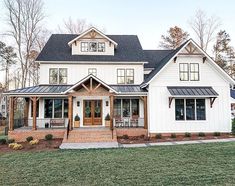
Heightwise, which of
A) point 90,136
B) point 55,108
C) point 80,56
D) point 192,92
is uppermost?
point 80,56

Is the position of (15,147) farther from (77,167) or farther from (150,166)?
(150,166)

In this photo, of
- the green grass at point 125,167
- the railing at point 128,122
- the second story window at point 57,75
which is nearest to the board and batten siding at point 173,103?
the railing at point 128,122

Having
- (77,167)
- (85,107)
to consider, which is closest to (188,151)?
(77,167)

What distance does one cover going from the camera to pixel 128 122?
60.6ft

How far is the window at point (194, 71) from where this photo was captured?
58.1 ft

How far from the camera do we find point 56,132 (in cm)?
1631

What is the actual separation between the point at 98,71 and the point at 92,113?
386 centimetres

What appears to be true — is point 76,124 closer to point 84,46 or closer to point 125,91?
point 125,91

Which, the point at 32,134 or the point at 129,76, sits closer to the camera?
the point at 32,134

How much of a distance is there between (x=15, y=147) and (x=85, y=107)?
719 cm

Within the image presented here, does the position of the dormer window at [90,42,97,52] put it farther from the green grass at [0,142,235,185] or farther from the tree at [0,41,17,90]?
the tree at [0,41,17,90]

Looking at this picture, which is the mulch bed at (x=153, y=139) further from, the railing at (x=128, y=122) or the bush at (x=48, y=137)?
the bush at (x=48, y=137)

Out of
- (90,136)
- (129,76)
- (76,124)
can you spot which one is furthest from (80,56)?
(90,136)

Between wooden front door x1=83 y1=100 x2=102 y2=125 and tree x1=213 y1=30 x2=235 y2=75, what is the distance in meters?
32.0
